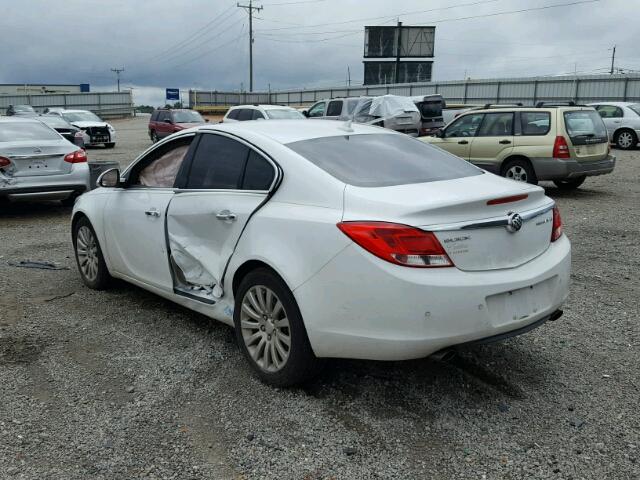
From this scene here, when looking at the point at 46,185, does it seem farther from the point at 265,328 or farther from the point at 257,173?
the point at 265,328

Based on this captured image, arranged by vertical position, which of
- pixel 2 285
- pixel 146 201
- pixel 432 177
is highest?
pixel 432 177

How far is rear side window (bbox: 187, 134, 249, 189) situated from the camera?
4.15m

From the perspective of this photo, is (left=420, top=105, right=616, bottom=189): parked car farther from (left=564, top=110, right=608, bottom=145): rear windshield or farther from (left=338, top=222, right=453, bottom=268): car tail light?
(left=338, top=222, right=453, bottom=268): car tail light

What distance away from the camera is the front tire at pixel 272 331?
349 centimetres

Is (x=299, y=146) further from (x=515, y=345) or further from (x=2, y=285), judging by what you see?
(x=2, y=285)

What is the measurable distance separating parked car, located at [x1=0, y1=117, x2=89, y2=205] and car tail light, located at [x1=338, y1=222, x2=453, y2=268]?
781 cm

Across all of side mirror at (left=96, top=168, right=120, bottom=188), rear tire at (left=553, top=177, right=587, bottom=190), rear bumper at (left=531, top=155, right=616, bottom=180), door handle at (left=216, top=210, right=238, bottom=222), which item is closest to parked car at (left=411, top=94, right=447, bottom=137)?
rear tire at (left=553, top=177, right=587, bottom=190)

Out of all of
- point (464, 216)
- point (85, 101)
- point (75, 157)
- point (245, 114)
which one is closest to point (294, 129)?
point (464, 216)

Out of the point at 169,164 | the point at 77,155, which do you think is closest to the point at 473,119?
the point at 77,155

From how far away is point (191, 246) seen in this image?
4.32m

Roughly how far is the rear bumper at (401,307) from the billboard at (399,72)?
190 feet

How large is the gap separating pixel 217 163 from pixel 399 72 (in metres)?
57.1

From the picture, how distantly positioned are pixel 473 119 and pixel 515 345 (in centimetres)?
895

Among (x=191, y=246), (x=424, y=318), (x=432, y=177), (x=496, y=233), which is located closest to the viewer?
(x=424, y=318)
